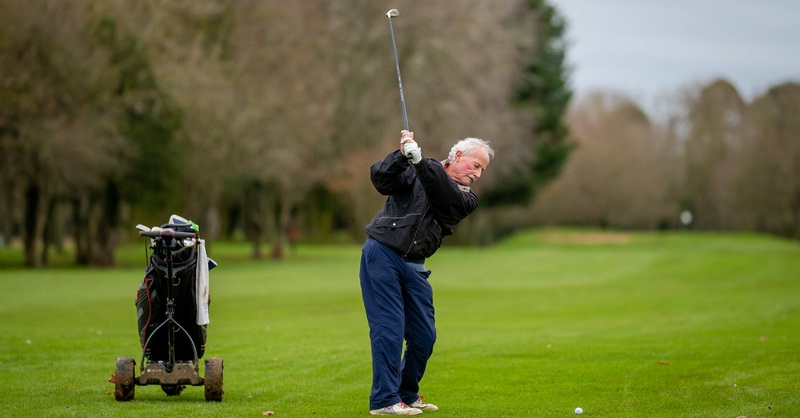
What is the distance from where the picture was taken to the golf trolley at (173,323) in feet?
27.9

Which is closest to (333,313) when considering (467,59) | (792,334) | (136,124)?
(792,334)

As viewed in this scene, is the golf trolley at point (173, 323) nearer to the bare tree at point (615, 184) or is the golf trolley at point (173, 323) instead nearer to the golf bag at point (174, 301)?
the golf bag at point (174, 301)

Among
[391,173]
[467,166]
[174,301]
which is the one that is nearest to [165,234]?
[174,301]

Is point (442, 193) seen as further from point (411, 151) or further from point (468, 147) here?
point (468, 147)

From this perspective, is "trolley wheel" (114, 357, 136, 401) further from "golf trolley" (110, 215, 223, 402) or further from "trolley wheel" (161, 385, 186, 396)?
"trolley wheel" (161, 385, 186, 396)

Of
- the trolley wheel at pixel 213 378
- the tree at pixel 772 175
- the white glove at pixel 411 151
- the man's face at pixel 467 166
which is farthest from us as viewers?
the tree at pixel 772 175

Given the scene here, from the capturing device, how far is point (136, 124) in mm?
39219

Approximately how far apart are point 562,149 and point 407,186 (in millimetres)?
62805

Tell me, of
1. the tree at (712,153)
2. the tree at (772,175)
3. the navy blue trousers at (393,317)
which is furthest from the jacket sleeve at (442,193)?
the tree at (712,153)

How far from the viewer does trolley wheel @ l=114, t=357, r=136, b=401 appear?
859cm

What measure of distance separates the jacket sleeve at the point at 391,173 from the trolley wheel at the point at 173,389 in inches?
98.3

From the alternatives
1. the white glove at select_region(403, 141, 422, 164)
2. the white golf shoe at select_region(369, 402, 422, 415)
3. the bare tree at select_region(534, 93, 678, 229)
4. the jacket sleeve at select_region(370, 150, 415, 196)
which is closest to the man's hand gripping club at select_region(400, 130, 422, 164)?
the white glove at select_region(403, 141, 422, 164)

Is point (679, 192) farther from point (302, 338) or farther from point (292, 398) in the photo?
point (292, 398)

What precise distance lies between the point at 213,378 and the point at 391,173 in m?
2.36
